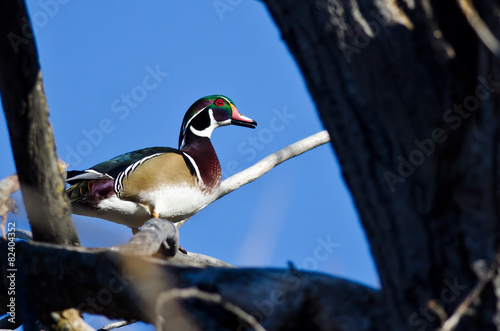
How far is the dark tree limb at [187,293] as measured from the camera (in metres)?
1.46

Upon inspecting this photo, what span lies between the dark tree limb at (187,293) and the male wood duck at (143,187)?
219 cm

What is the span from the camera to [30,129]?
161 cm

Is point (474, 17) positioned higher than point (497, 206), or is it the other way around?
point (474, 17)

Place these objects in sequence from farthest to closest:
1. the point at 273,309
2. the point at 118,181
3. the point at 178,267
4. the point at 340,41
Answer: the point at 118,181 < the point at 178,267 < the point at 273,309 < the point at 340,41

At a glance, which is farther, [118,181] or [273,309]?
[118,181]

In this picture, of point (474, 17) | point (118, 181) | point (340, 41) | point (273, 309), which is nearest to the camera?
point (474, 17)

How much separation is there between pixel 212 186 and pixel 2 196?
1.74 m

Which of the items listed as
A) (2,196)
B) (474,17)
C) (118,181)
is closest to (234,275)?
(474,17)

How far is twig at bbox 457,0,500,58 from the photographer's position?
1.05 m

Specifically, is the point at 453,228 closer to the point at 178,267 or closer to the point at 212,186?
the point at 178,267

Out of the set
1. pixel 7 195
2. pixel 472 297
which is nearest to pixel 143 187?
pixel 7 195

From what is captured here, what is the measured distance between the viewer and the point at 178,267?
5.27ft

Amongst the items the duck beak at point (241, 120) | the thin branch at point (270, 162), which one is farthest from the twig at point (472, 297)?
the duck beak at point (241, 120)

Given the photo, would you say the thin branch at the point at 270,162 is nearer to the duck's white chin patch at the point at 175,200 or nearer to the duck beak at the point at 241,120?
the duck's white chin patch at the point at 175,200
